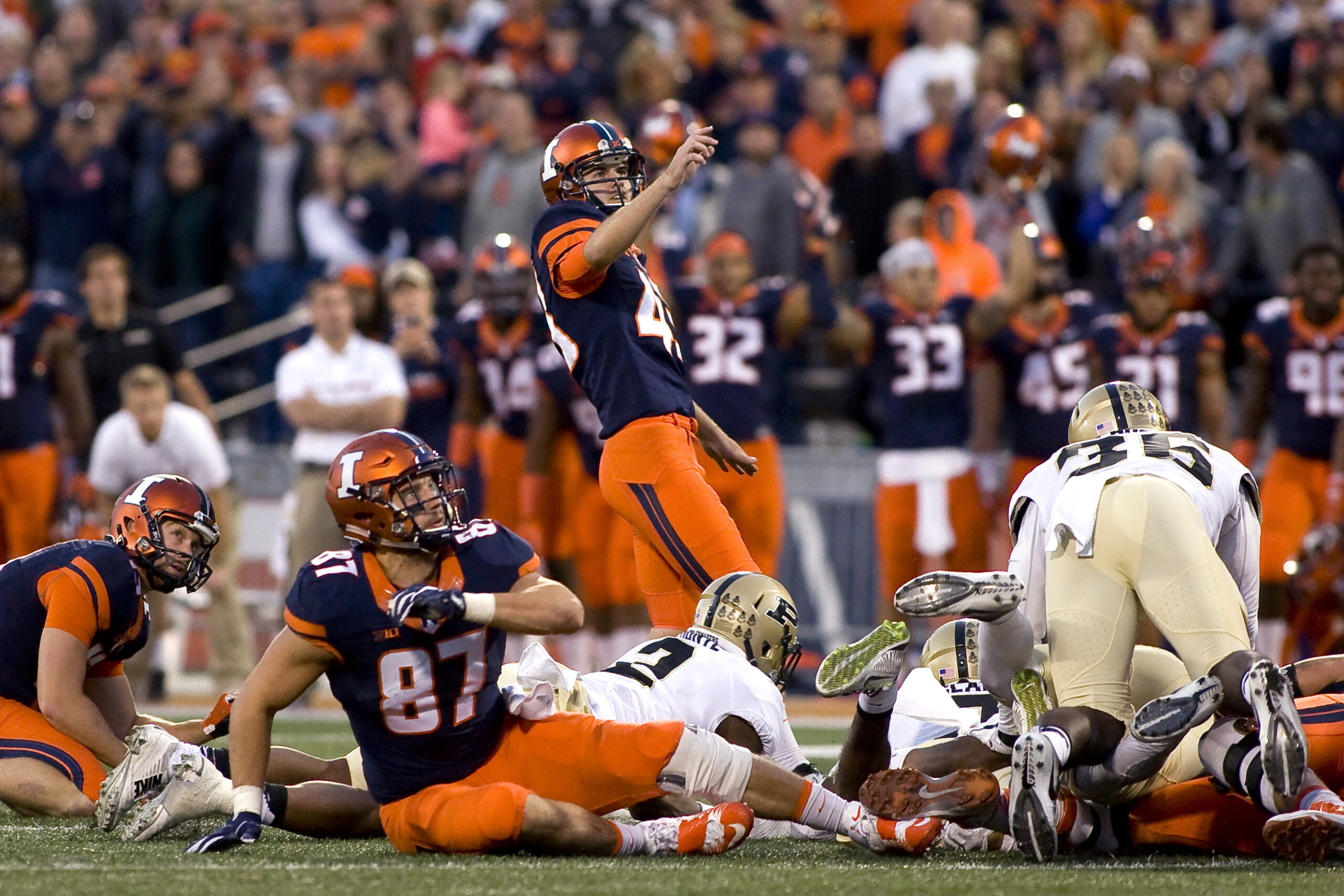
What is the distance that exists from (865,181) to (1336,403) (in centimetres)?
316

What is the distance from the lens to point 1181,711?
403 cm

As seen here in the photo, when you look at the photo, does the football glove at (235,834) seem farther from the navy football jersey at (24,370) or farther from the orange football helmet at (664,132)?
the navy football jersey at (24,370)

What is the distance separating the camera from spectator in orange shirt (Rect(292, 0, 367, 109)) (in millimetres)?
13102

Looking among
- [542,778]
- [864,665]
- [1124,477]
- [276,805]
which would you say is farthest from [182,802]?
[1124,477]

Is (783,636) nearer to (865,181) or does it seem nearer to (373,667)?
(373,667)

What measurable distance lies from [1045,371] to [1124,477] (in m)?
4.62

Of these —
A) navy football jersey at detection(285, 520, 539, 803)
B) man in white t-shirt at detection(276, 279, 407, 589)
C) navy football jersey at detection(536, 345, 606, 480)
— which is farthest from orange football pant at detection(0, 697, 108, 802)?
navy football jersey at detection(536, 345, 606, 480)

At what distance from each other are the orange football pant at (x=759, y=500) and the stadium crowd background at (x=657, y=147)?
1.33m

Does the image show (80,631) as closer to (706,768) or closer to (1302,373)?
(706,768)

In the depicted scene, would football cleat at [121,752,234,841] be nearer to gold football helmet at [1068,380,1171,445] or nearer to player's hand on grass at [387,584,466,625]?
player's hand on grass at [387,584,466,625]

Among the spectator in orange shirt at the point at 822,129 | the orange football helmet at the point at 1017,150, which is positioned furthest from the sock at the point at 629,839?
the spectator in orange shirt at the point at 822,129

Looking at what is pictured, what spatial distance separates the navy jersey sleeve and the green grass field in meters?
0.62

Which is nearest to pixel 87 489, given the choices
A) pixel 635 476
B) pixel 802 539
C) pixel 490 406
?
pixel 490 406

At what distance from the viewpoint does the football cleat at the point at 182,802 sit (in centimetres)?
457
